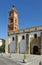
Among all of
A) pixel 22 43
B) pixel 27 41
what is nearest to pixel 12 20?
pixel 22 43

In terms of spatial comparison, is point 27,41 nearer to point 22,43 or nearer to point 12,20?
point 22,43

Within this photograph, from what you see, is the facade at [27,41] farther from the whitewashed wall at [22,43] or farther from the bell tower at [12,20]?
the bell tower at [12,20]

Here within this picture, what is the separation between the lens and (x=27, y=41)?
33.6 m

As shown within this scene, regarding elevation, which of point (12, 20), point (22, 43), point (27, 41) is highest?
point (12, 20)

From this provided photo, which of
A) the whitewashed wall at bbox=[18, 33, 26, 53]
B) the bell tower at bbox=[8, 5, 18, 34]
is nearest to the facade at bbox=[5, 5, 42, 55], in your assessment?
the whitewashed wall at bbox=[18, 33, 26, 53]

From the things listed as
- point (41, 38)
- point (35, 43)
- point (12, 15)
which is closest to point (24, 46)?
point (35, 43)

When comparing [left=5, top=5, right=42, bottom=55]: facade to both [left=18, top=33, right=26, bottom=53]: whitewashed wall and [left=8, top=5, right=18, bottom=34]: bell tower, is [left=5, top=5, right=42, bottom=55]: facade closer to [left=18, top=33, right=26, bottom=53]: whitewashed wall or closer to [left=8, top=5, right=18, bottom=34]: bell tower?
[left=18, top=33, right=26, bottom=53]: whitewashed wall

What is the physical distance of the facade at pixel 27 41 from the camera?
107 ft

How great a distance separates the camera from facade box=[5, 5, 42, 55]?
32.6 metres

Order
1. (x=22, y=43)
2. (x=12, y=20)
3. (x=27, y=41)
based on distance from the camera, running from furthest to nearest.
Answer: (x=12, y=20) → (x=22, y=43) → (x=27, y=41)

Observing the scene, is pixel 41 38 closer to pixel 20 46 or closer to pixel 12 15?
pixel 20 46

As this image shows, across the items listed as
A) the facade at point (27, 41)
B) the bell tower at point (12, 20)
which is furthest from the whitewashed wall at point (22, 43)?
the bell tower at point (12, 20)

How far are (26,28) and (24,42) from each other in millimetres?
3876

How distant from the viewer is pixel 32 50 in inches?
1324
